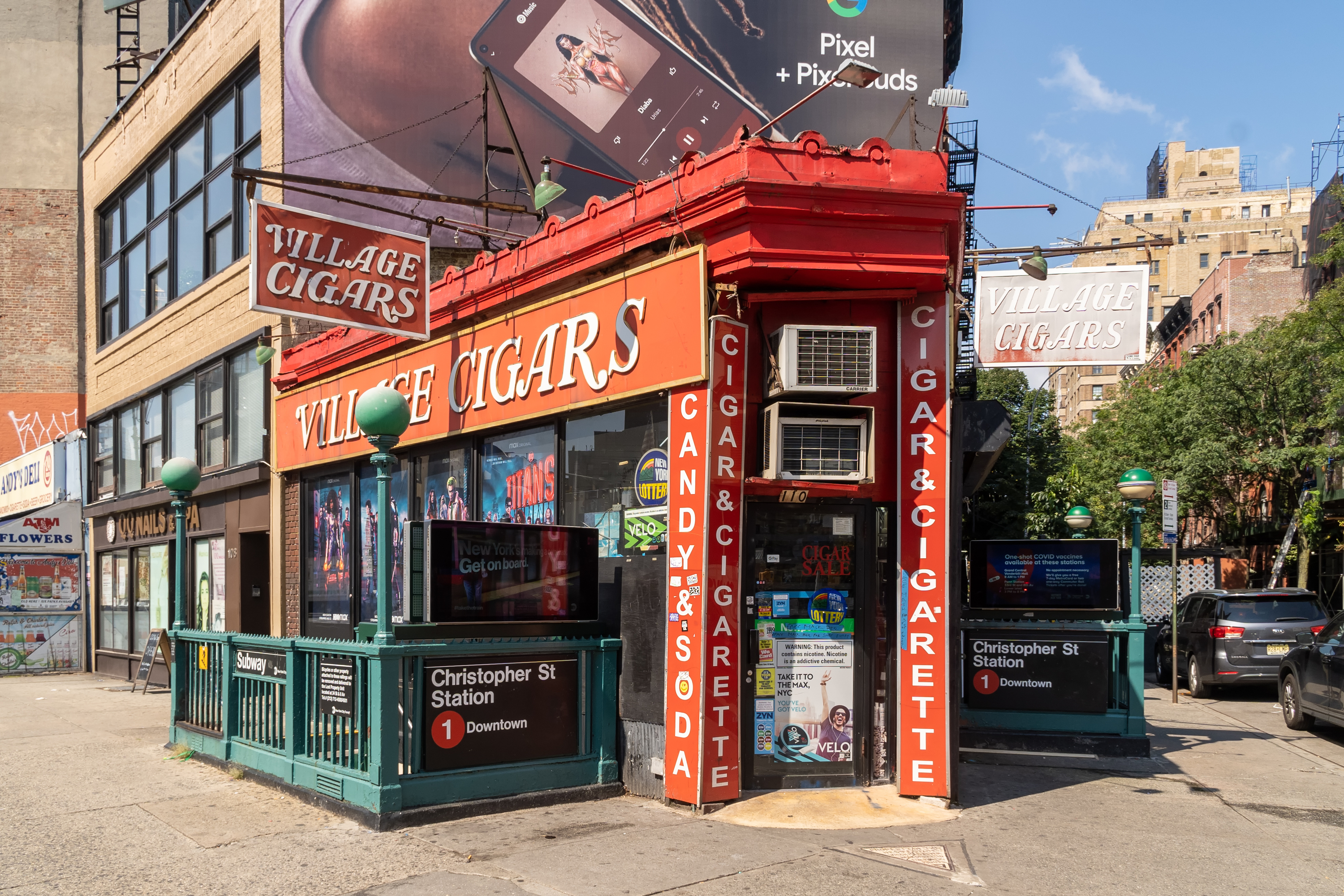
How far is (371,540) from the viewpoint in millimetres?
14352

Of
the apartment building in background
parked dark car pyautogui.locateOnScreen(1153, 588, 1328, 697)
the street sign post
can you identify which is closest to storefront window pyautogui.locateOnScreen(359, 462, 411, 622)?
the street sign post

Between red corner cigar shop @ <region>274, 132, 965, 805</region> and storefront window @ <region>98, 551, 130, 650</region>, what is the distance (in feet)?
54.4

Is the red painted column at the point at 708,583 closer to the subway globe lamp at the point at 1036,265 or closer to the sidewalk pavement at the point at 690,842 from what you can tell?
the sidewalk pavement at the point at 690,842

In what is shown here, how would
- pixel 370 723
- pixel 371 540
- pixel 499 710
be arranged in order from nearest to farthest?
pixel 370 723 < pixel 499 710 < pixel 371 540

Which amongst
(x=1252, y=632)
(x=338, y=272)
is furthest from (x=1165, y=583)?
(x=338, y=272)

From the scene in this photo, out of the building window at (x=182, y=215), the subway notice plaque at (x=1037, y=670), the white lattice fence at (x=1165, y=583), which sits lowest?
the white lattice fence at (x=1165, y=583)

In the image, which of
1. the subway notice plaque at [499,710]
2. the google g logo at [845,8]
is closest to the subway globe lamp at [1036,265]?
the subway notice plaque at [499,710]

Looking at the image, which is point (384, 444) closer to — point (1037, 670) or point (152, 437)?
point (1037, 670)

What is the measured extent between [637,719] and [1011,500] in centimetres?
2636

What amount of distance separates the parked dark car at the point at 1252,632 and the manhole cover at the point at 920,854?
10.9 metres

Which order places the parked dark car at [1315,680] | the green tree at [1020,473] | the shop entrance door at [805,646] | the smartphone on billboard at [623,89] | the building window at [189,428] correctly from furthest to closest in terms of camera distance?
the green tree at [1020,473]
the smartphone on billboard at [623,89]
the building window at [189,428]
the parked dark car at [1315,680]
the shop entrance door at [805,646]

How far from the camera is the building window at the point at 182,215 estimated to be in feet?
58.0

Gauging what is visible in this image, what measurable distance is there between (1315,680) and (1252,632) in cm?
388

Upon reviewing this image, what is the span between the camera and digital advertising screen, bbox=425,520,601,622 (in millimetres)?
8312
